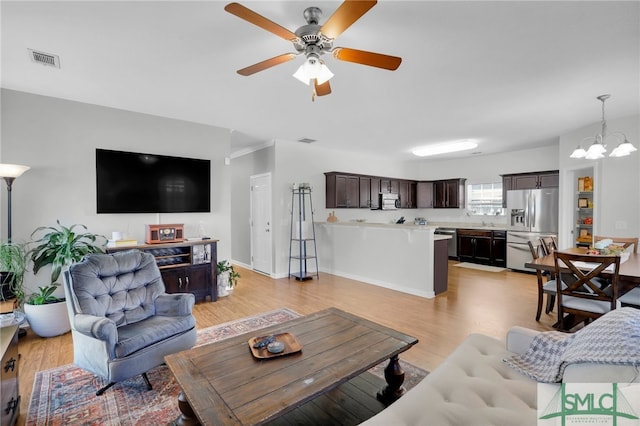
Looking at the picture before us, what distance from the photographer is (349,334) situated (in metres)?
2.09

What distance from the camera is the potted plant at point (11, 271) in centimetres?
295

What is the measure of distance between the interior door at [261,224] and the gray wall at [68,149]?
70.1 inches

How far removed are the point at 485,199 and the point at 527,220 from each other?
4.81 feet

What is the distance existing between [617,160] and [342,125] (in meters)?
4.15

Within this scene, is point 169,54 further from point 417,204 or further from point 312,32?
point 417,204

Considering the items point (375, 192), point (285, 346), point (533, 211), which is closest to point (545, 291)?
point (285, 346)

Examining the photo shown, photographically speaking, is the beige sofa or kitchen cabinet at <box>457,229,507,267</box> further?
kitchen cabinet at <box>457,229,507,267</box>

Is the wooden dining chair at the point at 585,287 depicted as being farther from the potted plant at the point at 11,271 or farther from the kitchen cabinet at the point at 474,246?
the potted plant at the point at 11,271

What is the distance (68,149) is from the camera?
11.9ft

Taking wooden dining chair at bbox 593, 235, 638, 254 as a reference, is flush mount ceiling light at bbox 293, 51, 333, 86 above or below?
above

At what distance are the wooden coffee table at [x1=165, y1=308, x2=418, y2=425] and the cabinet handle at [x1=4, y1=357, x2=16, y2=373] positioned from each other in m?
0.92

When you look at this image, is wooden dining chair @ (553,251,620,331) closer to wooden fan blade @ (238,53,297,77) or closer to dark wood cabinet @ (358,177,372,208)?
wooden fan blade @ (238,53,297,77)

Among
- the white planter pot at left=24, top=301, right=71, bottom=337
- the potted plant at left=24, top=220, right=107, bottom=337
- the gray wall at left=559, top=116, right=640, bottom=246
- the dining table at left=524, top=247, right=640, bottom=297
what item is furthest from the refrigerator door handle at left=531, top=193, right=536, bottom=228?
the white planter pot at left=24, top=301, right=71, bottom=337

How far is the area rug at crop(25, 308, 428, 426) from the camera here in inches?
76.0
